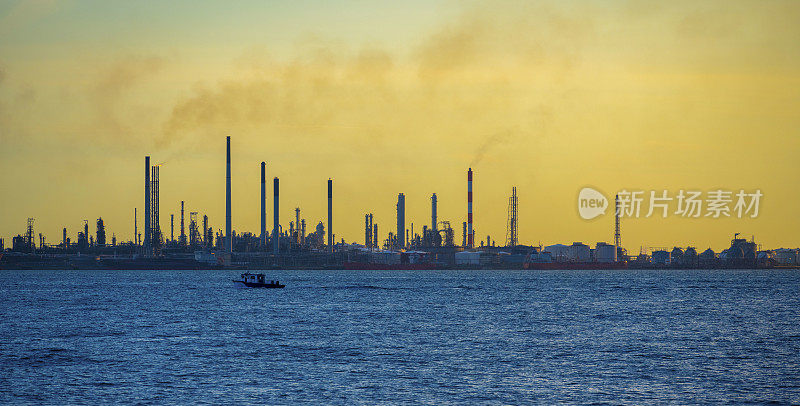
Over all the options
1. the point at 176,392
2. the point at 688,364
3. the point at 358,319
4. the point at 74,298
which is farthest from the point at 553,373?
the point at 74,298

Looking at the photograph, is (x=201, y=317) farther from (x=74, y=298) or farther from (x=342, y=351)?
(x=74, y=298)

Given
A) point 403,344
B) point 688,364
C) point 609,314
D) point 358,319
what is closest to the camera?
point 688,364

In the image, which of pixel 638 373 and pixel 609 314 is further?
pixel 609 314

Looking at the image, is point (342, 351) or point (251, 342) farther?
point (251, 342)

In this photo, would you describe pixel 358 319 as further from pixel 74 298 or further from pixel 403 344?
pixel 74 298

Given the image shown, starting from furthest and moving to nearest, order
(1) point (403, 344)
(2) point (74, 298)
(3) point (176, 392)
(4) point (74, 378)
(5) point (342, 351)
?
(2) point (74, 298) → (1) point (403, 344) → (5) point (342, 351) → (4) point (74, 378) → (3) point (176, 392)

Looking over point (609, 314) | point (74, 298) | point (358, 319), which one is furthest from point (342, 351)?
point (74, 298)
